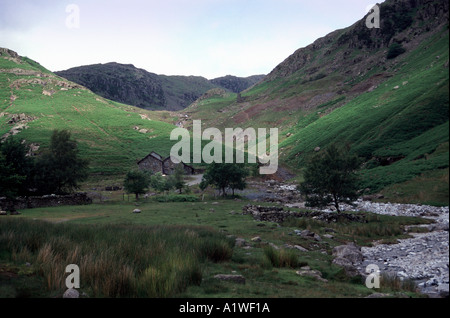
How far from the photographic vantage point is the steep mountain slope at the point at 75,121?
11319 centimetres

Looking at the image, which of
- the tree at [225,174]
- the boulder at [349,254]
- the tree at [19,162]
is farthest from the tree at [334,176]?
the tree at [19,162]

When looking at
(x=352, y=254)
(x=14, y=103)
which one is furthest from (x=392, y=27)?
(x=14, y=103)

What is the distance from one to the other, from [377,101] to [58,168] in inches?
2899

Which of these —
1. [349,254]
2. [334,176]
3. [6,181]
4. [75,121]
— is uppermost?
[75,121]

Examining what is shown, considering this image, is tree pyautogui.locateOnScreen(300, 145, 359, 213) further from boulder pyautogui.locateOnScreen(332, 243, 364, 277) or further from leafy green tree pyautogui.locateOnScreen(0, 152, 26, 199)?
leafy green tree pyautogui.locateOnScreen(0, 152, 26, 199)

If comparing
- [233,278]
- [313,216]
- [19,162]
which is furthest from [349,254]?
[19,162]

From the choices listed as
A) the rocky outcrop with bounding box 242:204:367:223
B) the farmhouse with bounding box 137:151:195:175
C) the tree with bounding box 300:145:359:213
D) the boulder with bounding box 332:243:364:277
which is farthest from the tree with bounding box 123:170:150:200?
the farmhouse with bounding box 137:151:195:175

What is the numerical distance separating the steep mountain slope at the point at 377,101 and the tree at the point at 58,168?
43.7m

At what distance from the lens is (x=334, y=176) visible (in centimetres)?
2783

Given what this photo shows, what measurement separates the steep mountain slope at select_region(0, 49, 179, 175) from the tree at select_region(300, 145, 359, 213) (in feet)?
265

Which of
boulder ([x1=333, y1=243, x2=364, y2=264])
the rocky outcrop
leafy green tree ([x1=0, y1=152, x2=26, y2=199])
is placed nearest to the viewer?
boulder ([x1=333, y1=243, x2=364, y2=264])

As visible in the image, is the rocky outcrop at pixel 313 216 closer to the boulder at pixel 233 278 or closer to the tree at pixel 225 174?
the boulder at pixel 233 278

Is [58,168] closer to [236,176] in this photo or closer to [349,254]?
[236,176]

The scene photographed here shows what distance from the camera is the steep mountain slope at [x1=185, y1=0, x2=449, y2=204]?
130ft
